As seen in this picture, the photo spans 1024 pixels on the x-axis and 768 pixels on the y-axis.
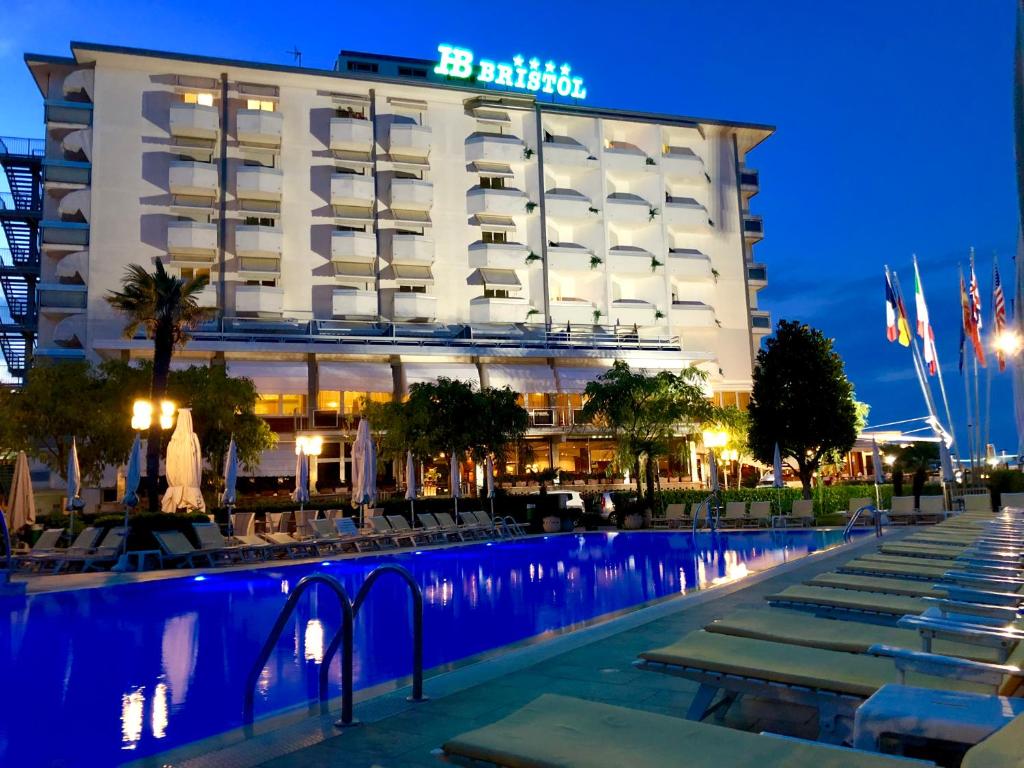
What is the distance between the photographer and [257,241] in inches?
1853

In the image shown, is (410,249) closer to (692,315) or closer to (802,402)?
(692,315)

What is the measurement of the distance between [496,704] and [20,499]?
17598 millimetres

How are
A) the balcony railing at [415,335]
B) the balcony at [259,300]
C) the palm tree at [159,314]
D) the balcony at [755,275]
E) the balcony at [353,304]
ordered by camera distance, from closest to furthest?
the palm tree at [159,314] < the balcony railing at [415,335] < the balcony at [259,300] < the balcony at [353,304] < the balcony at [755,275]

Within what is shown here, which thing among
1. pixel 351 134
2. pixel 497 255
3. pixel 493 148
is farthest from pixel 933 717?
pixel 493 148

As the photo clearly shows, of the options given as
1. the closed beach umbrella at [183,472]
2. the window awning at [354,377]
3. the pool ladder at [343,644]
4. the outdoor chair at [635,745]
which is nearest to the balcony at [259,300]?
the window awning at [354,377]

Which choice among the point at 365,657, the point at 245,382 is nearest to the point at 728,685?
the point at 365,657

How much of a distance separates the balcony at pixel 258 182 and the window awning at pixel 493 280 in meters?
13.0

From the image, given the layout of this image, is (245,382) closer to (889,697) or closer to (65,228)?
(65,228)

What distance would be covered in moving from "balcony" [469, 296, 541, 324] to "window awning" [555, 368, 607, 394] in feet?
18.9

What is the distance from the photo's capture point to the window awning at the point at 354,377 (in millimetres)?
42594

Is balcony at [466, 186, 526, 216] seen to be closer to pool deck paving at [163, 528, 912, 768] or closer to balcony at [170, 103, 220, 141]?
balcony at [170, 103, 220, 141]

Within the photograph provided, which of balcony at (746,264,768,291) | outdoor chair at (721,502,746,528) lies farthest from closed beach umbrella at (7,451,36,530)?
balcony at (746,264,768,291)

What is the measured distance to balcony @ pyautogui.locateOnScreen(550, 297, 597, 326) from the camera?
5341 centimetres

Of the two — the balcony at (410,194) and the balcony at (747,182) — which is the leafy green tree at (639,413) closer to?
the balcony at (410,194)
